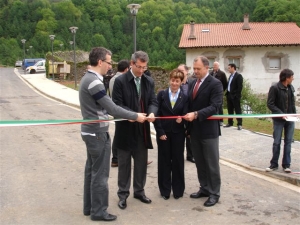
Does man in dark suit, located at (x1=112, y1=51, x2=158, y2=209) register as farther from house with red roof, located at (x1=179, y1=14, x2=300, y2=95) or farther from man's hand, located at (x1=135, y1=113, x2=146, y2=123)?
house with red roof, located at (x1=179, y1=14, x2=300, y2=95)

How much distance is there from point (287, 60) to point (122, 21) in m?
72.2

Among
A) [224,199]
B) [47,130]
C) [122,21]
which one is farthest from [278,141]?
[122,21]

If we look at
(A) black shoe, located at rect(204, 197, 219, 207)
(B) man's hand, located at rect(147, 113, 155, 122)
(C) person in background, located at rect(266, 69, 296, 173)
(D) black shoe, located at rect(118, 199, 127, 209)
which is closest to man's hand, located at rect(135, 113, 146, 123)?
(B) man's hand, located at rect(147, 113, 155, 122)

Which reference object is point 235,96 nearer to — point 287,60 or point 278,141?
point 278,141

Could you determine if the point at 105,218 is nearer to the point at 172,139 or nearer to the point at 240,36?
the point at 172,139

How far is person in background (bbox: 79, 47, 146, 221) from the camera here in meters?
4.82

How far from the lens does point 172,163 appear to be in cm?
585

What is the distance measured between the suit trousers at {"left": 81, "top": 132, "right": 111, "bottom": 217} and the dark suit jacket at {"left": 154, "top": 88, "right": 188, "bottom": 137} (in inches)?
38.1

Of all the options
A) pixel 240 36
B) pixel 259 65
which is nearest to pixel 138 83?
pixel 259 65

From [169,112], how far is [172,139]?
1.26ft

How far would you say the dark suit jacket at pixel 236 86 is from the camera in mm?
11188

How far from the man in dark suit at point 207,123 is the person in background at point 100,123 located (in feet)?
3.23

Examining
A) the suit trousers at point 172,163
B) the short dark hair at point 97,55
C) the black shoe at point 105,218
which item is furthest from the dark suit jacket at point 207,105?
the black shoe at point 105,218

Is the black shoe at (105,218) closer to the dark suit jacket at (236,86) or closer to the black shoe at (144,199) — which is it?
the black shoe at (144,199)
